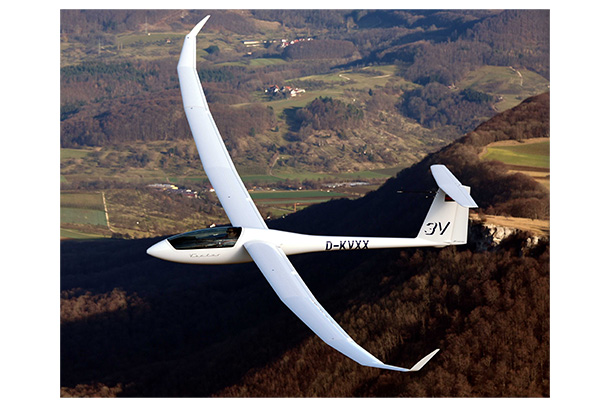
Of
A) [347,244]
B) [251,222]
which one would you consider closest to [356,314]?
[347,244]

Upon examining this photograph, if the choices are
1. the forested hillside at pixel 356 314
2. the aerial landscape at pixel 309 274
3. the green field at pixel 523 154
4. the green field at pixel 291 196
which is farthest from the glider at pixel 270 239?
the green field at pixel 291 196

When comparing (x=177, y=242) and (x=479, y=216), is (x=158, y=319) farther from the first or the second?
(x=177, y=242)

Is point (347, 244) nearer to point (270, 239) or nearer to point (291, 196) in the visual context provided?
point (270, 239)

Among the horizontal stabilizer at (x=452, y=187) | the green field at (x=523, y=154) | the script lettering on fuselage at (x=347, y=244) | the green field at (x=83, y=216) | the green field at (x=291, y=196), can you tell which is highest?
the horizontal stabilizer at (x=452, y=187)

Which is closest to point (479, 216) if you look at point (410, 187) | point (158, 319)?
point (410, 187)

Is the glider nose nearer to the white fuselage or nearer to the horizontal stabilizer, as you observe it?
the white fuselage

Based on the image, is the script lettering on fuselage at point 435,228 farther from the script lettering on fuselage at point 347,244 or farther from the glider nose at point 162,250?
the glider nose at point 162,250
